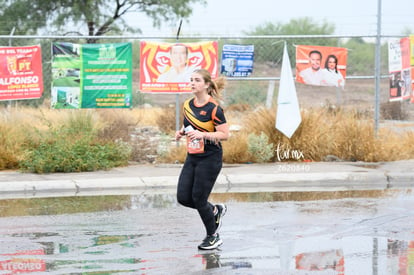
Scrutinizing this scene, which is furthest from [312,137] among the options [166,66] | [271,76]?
[271,76]

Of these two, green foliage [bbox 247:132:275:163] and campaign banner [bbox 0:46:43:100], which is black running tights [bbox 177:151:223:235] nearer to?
green foliage [bbox 247:132:275:163]

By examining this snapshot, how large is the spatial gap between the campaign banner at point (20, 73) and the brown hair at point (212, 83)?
725cm

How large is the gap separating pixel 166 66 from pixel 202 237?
6708 millimetres

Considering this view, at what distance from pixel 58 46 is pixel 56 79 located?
0.58m

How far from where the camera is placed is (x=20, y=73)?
14.6 m

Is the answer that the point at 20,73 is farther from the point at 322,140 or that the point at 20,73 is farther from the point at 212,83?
the point at 212,83

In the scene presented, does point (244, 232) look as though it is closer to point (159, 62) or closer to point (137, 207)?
point (137, 207)

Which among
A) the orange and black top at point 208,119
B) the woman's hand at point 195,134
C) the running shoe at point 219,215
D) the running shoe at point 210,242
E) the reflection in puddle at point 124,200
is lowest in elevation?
the reflection in puddle at point 124,200

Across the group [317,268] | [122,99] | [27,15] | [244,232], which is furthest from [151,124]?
[317,268]

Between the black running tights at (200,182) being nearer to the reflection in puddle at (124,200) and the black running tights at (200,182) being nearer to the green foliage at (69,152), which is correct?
the reflection in puddle at (124,200)

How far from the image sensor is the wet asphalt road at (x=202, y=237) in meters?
7.10

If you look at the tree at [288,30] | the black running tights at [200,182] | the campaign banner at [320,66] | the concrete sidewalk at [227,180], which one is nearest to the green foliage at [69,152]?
the concrete sidewalk at [227,180]

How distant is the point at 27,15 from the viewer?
31156mm

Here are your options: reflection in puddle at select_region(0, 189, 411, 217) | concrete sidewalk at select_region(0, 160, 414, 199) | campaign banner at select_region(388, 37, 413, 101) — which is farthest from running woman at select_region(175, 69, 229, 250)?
campaign banner at select_region(388, 37, 413, 101)
